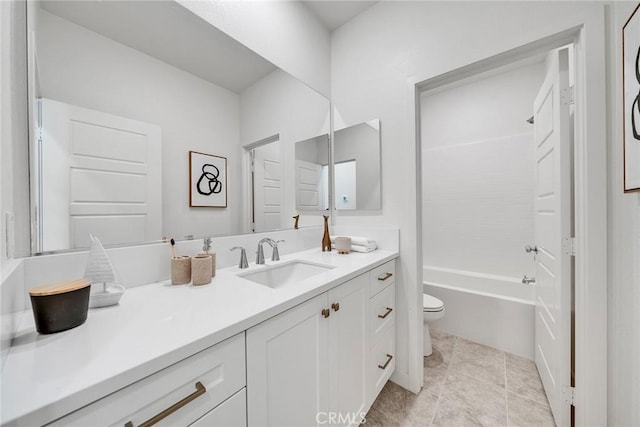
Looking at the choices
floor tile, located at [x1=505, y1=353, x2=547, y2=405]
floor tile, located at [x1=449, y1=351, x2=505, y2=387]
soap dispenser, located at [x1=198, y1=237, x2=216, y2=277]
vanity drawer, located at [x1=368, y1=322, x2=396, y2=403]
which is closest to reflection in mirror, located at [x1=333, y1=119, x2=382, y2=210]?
vanity drawer, located at [x1=368, y1=322, x2=396, y2=403]

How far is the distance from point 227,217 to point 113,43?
0.82 metres

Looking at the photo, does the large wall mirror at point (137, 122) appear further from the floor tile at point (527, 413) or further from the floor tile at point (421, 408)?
the floor tile at point (527, 413)

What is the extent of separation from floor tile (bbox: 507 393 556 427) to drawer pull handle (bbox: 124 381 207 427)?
1.63 m

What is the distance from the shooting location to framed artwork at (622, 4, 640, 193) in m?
0.79

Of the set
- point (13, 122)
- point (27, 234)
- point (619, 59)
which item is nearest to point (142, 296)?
point (27, 234)

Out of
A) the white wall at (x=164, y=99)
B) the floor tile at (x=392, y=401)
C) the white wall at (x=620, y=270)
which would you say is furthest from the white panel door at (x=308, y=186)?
the white wall at (x=620, y=270)

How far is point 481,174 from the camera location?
259 cm

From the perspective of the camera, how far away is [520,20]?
1.17 metres

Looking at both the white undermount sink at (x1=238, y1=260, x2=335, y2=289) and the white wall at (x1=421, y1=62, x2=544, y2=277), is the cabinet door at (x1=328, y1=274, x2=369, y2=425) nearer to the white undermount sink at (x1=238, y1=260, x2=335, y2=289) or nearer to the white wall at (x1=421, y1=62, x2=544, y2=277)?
the white undermount sink at (x1=238, y1=260, x2=335, y2=289)

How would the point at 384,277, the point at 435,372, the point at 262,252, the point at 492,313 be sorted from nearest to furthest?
the point at 262,252 < the point at 384,277 < the point at 435,372 < the point at 492,313

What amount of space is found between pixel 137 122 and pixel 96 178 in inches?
10.8

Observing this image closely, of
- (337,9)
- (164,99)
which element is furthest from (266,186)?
(337,9)

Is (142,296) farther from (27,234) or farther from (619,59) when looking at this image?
(619,59)

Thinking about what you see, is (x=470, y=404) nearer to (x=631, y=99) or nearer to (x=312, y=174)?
(x=631, y=99)
